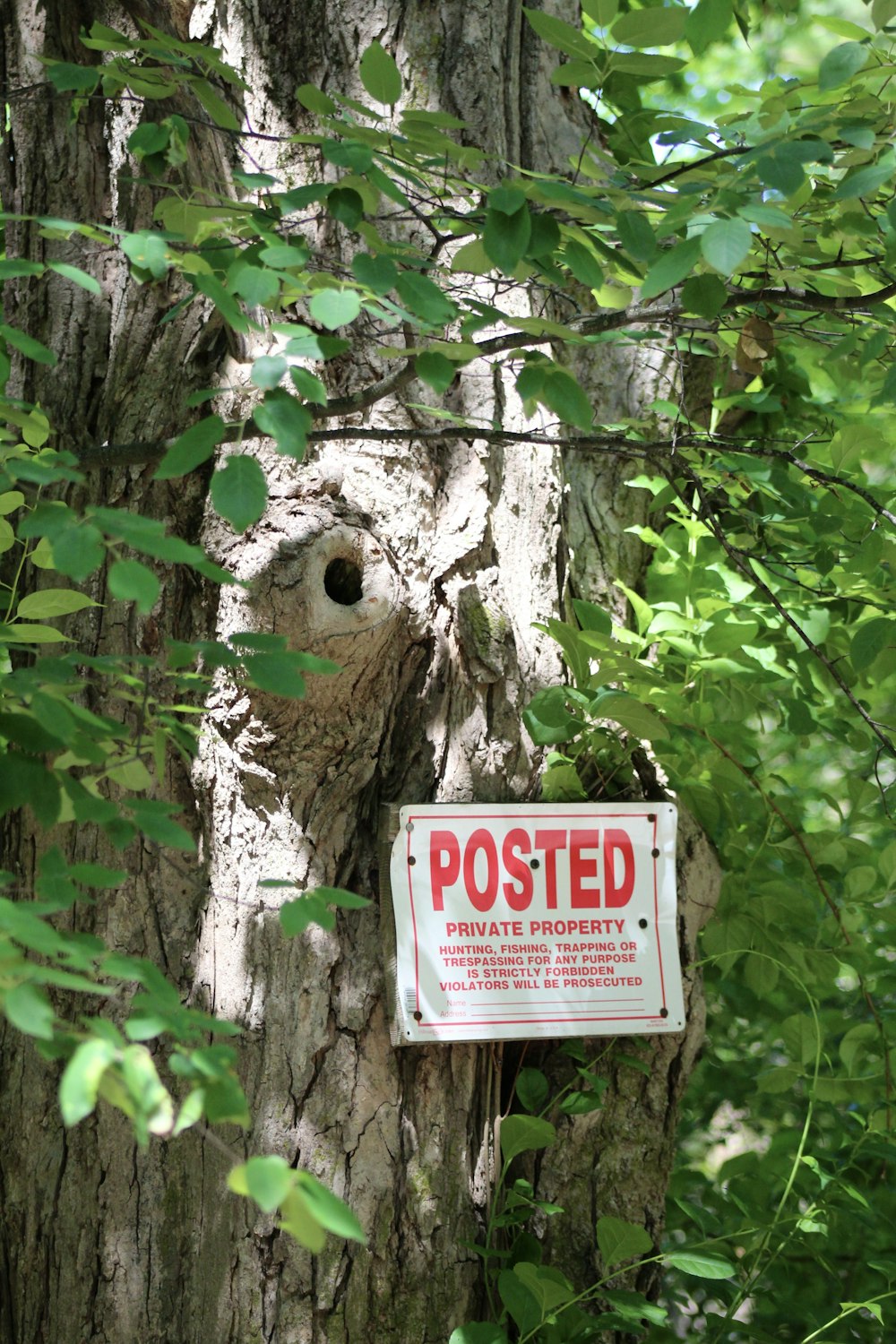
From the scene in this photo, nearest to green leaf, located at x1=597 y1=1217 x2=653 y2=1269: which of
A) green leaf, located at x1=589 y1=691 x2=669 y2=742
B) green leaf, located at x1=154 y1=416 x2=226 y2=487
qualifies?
green leaf, located at x1=589 y1=691 x2=669 y2=742

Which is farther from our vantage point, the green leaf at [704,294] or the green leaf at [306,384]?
the green leaf at [704,294]

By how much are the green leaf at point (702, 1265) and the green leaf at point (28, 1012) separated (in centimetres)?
127

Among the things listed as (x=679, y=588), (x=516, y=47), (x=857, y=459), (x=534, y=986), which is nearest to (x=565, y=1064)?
(x=534, y=986)

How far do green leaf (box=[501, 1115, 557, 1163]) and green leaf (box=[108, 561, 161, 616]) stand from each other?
112 cm

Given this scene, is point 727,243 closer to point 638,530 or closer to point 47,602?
point 47,602

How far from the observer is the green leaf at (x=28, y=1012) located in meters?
0.76

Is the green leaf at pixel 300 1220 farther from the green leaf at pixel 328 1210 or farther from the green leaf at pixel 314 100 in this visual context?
the green leaf at pixel 314 100

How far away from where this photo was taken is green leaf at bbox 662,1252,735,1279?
67.0 inches

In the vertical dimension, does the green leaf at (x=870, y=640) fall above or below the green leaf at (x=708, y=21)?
below

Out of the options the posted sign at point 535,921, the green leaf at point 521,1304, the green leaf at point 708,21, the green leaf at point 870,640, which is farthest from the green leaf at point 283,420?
the green leaf at point 521,1304

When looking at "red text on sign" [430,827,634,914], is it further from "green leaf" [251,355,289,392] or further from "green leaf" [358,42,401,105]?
"green leaf" [358,42,401,105]

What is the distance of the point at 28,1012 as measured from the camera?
77cm

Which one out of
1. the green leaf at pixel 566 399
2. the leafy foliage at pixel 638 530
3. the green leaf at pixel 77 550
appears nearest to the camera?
the green leaf at pixel 77 550

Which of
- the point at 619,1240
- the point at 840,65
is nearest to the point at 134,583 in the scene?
the point at 840,65
